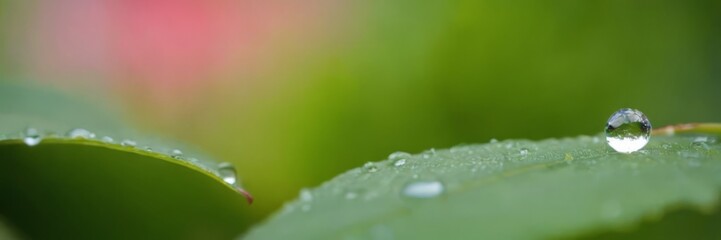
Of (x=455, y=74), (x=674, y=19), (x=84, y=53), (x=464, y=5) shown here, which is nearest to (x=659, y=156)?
(x=455, y=74)

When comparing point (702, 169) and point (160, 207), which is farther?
point (160, 207)

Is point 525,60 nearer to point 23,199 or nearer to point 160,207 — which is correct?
point 160,207

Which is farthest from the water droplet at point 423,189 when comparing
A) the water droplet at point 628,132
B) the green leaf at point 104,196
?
the green leaf at point 104,196

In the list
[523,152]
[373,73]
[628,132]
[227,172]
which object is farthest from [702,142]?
[373,73]

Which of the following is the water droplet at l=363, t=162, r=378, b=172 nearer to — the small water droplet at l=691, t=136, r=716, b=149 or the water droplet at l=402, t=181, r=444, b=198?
the water droplet at l=402, t=181, r=444, b=198

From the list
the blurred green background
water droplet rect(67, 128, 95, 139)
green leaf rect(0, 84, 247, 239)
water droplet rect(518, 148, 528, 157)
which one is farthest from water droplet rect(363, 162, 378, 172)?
the blurred green background

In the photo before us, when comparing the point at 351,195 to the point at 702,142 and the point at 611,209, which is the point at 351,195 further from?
the point at 702,142

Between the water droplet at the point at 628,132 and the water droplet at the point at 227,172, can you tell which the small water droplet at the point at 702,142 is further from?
the water droplet at the point at 227,172
